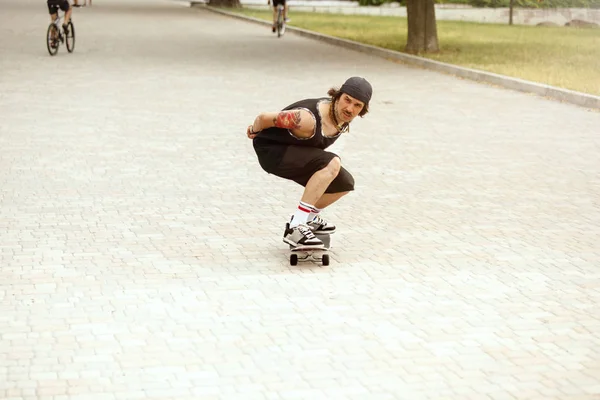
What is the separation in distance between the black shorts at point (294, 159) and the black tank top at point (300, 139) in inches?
1.1

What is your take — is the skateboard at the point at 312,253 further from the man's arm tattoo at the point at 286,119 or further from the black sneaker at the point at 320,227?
the man's arm tattoo at the point at 286,119

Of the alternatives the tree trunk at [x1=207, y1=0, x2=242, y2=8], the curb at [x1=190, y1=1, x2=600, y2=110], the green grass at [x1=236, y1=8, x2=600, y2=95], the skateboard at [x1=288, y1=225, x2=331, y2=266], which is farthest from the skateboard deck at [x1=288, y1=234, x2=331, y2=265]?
the tree trunk at [x1=207, y1=0, x2=242, y2=8]

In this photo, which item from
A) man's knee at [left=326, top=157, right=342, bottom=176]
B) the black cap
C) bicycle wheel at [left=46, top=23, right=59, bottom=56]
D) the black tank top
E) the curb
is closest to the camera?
the black cap

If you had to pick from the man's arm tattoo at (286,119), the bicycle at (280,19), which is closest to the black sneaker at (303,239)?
the man's arm tattoo at (286,119)

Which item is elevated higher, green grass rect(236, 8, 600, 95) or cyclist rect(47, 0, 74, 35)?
cyclist rect(47, 0, 74, 35)

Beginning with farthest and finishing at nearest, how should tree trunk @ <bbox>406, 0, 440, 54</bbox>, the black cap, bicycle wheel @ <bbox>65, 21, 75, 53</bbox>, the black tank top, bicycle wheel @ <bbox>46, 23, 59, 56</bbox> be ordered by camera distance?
tree trunk @ <bbox>406, 0, 440, 54</bbox>
bicycle wheel @ <bbox>65, 21, 75, 53</bbox>
bicycle wheel @ <bbox>46, 23, 59, 56</bbox>
the black tank top
the black cap

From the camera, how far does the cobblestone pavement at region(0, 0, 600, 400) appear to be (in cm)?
529

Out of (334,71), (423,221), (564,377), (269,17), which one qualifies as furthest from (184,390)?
(269,17)

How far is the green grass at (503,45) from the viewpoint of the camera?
19.8m

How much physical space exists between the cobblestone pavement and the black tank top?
816 mm

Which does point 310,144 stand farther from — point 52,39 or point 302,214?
point 52,39

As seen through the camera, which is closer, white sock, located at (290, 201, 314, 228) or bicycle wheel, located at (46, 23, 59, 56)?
white sock, located at (290, 201, 314, 228)

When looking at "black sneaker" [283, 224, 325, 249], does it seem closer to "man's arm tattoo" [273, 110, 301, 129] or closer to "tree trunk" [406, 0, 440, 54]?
"man's arm tattoo" [273, 110, 301, 129]

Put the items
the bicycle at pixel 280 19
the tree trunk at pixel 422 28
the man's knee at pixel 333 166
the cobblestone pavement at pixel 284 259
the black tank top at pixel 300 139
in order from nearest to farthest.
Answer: the cobblestone pavement at pixel 284 259
the black tank top at pixel 300 139
the man's knee at pixel 333 166
the tree trunk at pixel 422 28
the bicycle at pixel 280 19
